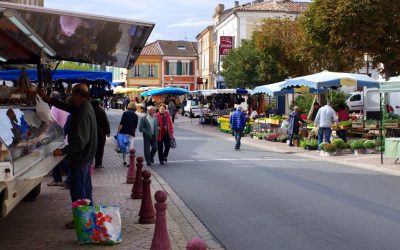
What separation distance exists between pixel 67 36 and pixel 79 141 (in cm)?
179

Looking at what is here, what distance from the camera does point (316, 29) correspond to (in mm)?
26297

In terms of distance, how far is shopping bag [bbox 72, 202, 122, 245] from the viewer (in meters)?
7.24

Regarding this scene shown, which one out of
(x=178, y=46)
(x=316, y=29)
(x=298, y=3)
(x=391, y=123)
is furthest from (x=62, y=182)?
(x=178, y=46)

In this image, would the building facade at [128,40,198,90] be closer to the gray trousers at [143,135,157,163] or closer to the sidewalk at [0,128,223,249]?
the gray trousers at [143,135,157,163]

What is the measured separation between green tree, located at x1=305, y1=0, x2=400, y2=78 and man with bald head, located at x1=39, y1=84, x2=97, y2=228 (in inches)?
713

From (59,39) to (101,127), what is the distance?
6344mm

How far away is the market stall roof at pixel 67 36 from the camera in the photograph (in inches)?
275

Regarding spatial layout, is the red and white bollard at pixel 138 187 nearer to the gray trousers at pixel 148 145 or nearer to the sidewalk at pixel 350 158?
the gray trousers at pixel 148 145

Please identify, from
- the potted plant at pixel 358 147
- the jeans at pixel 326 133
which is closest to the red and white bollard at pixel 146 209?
the potted plant at pixel 358 147

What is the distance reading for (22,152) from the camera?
6941 mm

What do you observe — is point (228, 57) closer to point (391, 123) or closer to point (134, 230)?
point (391, 123)

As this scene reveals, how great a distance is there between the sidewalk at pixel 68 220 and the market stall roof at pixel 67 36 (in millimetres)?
2465

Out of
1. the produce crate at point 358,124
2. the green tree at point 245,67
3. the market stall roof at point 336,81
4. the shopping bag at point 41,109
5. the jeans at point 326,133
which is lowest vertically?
the jeans at point 326,133

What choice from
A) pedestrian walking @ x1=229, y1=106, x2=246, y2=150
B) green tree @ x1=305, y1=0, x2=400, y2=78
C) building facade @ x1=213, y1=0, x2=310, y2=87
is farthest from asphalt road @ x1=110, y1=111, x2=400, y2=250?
building facade @ x1=213, y1=0, x2=310, y2=87
